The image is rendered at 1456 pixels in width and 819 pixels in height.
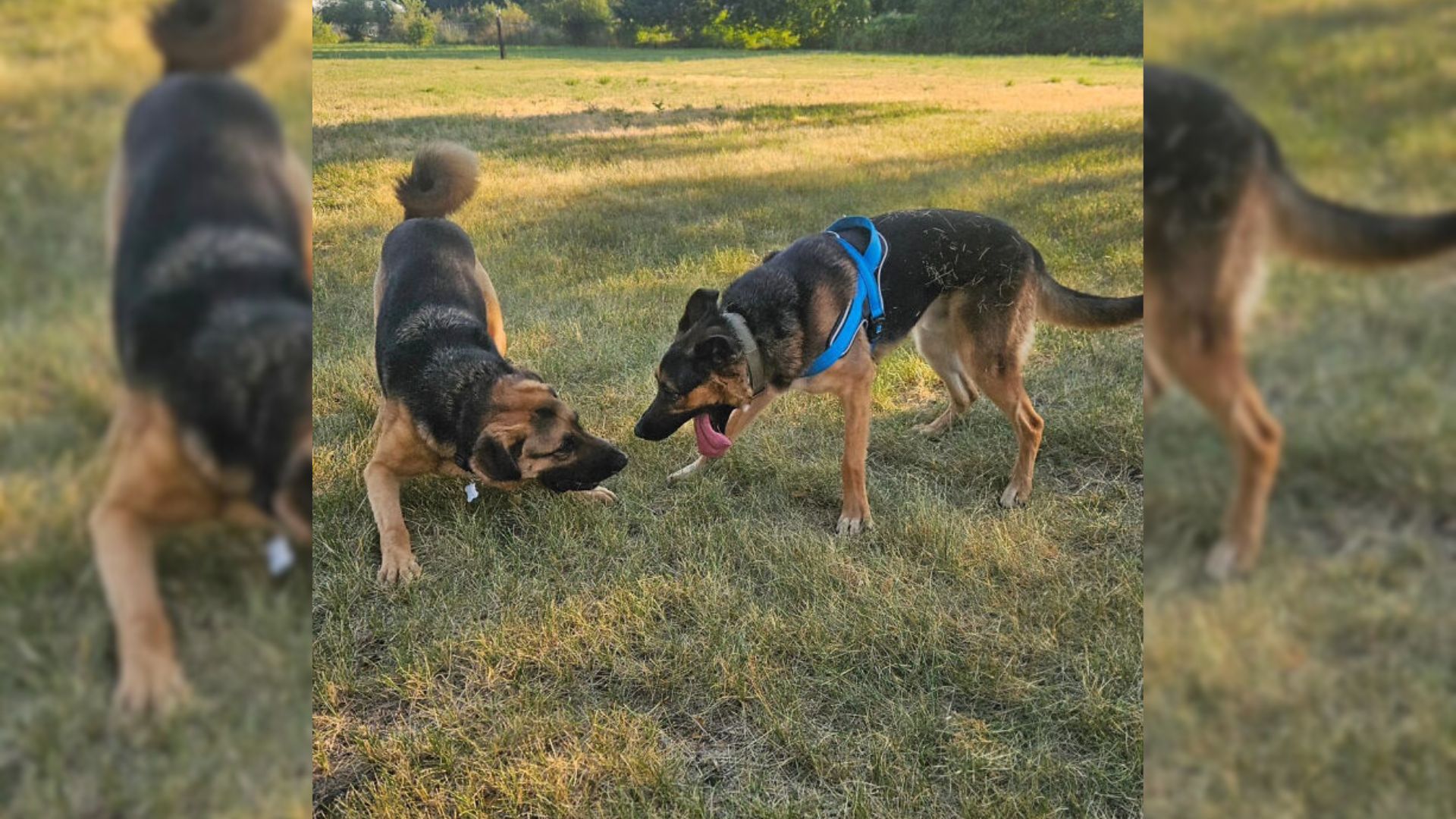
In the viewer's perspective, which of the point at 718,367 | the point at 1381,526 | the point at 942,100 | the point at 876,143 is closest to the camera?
the point at 1381,526

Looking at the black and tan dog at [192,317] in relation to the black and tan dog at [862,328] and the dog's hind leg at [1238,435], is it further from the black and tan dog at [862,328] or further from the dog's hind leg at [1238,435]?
the black and tan dog at [862,328]

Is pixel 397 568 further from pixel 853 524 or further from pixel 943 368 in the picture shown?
pixel 943 368

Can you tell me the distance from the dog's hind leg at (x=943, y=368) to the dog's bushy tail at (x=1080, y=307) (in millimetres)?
564

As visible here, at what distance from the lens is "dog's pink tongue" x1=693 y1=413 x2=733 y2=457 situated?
4.25m

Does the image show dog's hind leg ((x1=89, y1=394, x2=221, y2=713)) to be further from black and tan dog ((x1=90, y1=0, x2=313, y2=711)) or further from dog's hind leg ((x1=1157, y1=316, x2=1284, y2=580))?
dog's hind leg ((x1=1157, y1=316, x2=1284, y2=580))

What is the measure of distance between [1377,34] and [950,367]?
478cm

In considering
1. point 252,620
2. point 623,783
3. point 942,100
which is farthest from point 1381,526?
point 942,100

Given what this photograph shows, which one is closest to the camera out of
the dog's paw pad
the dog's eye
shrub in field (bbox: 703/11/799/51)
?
the dog's paw pad

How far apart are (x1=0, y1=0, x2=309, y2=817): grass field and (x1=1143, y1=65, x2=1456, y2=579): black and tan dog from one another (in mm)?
492

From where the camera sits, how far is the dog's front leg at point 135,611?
0.43 m

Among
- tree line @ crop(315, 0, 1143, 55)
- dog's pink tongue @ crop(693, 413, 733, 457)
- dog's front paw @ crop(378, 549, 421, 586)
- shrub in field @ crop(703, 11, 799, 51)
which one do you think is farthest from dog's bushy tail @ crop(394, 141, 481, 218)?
shrub in field @ crop(703, 11, 799, 51)

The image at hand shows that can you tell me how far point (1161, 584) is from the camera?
0.48 metres

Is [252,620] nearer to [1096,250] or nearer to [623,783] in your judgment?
[623,783]

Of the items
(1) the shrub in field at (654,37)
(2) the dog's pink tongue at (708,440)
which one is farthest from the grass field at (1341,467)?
(1) the shrub in field at (654,37)
